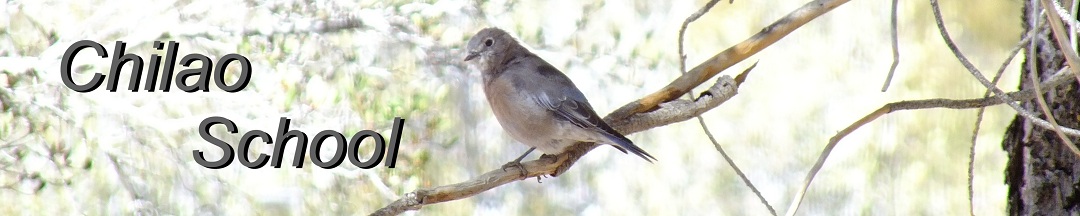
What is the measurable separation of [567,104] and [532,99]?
2.6 inches

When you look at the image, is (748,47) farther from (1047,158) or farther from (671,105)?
(1047,158)

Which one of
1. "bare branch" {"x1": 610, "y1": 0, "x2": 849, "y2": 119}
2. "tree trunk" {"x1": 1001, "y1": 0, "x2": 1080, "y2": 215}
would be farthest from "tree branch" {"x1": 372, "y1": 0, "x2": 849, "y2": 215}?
"tree trunk" {"x1": 1001, "y1": 0, "x2": 1080, "y2": 215}

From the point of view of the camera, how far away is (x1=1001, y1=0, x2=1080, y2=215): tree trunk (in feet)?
4.55

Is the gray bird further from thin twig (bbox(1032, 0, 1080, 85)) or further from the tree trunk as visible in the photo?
thin twig (bbox(1032, 0, 1080, 85))

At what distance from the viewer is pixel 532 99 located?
1.74m

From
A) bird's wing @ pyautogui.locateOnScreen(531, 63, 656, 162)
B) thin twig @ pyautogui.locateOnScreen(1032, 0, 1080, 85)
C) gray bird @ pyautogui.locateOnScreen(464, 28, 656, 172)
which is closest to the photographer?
thin twig @ pyautogui.locateOnScreen(1032, 0, 1080, 85)

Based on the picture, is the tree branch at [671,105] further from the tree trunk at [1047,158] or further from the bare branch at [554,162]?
the tree trunk at [1047,158]

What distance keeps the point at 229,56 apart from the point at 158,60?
6.9 inches

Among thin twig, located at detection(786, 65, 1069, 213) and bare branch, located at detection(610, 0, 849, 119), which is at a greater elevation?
bare branch, located at detection(610, 0, 849, 119)

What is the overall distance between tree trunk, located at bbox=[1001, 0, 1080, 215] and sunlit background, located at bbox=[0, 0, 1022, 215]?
49.7 inches

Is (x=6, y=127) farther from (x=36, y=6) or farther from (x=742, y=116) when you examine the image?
(x=742, y=116)

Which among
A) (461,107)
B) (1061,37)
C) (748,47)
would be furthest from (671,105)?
(461,107)

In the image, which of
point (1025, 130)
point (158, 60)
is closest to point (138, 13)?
point (158, 60)

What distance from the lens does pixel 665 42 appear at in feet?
9.55
